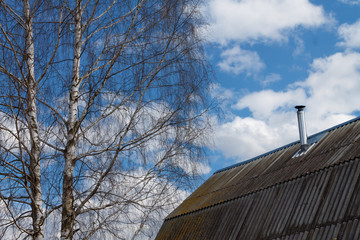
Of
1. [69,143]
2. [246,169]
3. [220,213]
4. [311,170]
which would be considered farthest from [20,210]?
[246,169]

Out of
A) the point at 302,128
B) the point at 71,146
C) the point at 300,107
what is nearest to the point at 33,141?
the point at 71,146

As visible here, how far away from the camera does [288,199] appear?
1052 centimetres

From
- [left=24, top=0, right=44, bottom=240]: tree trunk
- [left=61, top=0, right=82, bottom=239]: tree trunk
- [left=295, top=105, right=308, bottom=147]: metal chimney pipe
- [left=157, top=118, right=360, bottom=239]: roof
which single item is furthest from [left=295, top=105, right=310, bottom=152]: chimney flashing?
[left=24, top=0, right=44, bottom=240]: tree trunk

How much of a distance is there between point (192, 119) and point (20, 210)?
428 centimetres

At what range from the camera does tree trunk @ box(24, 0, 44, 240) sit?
979 centimetres

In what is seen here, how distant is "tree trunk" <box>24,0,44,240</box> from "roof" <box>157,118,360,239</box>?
178 inches

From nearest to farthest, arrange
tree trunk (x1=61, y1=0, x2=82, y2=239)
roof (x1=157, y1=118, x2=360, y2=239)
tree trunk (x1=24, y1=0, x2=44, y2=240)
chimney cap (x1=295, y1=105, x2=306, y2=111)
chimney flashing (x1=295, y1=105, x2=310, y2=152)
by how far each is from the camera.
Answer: roof (x1=157, y1=118, x2=360, y2=239) → tree trunk (x1=24, y1=0, x2=44, y2=240) → tree trunk (x1=61, y1=0, x2=82, y2=239) → chimney flashing (x1=295, y1=105, x2=310, y2=152) → chimney cap (x1=295, y1=105, x2=306, y2=111)

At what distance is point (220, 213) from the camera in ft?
41.5

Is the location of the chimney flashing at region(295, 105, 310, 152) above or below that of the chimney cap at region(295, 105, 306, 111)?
below

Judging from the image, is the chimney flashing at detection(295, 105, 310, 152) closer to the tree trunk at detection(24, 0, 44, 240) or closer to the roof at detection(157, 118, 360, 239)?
the roof at detection(157, 118, 360, 239)

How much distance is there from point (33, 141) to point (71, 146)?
80cm

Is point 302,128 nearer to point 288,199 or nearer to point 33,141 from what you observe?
point 288,199

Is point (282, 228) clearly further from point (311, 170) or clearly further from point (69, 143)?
point (69, 143)

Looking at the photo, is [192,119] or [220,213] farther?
[220,213]
